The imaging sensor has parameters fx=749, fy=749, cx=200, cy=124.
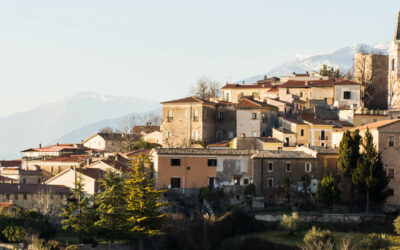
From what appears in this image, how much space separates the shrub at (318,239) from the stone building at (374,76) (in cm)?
3623

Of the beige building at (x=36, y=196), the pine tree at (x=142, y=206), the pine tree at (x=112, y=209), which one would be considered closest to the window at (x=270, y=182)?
the pine tree at (x=142, y=206)

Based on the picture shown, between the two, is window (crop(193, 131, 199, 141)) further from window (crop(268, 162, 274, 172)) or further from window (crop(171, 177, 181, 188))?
window (crop(268, 162, 274, 172))

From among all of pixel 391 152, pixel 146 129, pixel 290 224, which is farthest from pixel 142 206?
pixel 146 129

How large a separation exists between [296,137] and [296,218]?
16.1m

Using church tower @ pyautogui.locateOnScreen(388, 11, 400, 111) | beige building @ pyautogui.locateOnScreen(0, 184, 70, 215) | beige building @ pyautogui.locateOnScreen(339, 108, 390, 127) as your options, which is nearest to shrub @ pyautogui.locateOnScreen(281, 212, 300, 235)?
beige building @ pyautogui.locateOnScreen(0, 184, 70, 215)

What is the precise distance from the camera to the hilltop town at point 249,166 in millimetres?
51781

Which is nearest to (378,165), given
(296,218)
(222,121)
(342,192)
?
(342,192)

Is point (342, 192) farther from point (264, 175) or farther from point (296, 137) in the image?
point (296, 137)

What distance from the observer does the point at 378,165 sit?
51781 mm

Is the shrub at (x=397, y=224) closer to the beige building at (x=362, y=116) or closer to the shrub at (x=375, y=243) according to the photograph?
the shrub at (x=375, y=243)

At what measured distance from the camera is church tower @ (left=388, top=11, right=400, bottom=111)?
75012 mm

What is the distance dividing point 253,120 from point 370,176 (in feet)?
53.3

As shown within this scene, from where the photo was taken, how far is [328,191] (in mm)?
51406

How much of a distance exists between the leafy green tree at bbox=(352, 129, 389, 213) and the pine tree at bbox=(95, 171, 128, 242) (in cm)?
1670
